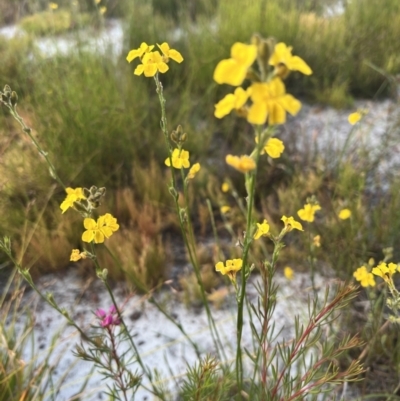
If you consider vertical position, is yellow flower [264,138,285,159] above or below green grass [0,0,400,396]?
below

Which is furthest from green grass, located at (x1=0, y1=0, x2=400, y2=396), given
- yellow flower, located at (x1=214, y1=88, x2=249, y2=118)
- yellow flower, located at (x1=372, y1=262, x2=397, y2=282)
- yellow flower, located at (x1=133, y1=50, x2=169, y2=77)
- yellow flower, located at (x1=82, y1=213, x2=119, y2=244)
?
yellow flower, located at (x1=214, y1=88, x2=249, y2=118)

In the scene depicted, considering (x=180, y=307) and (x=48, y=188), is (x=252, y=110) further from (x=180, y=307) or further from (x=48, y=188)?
(x=48, y=188)

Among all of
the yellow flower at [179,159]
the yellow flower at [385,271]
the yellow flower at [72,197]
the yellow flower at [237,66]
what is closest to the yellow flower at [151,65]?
the yellow flower at [179,159]

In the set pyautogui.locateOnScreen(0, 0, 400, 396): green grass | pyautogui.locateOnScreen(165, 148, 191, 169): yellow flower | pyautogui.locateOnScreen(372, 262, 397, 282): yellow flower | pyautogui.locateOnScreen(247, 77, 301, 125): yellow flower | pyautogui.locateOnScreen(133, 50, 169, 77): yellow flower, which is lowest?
pyautogui.locateOnScreen(372, 262, 397, 282): yellow flower

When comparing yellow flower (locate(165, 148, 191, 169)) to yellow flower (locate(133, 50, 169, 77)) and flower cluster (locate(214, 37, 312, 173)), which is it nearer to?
yellow flower (locate(133, 50, 169, 77))

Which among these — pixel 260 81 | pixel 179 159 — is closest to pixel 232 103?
pixel 260 81

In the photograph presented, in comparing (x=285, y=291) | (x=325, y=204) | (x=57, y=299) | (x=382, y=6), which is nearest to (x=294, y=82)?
(x=382, y=6)

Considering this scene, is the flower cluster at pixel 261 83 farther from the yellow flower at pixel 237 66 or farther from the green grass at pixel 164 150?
the green grass at pixel 164 150
